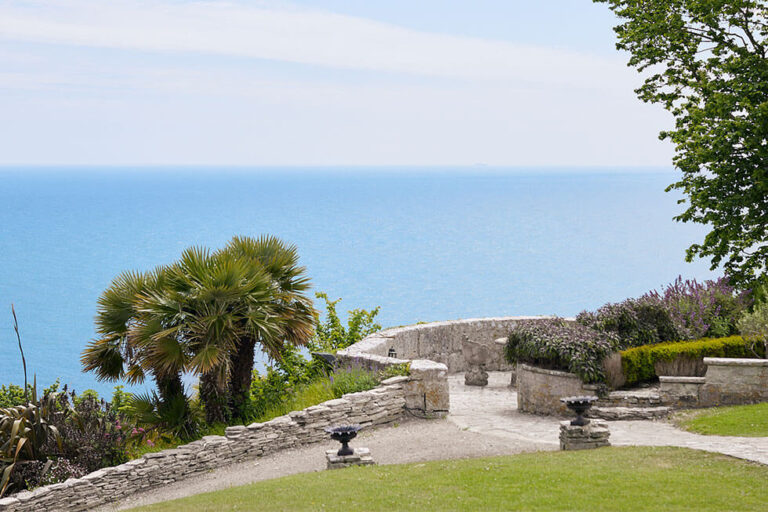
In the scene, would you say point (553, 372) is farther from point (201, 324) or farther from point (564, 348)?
point (201, 324)

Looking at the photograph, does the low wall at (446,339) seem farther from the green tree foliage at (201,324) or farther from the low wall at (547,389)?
the low wall at (547,389)

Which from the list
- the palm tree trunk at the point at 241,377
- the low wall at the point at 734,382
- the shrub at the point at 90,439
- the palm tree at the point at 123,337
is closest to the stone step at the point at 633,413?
the low wall at the point at 734,382

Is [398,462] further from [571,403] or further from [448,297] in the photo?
[448,297]

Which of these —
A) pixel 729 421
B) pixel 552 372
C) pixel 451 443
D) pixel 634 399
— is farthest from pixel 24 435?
pixel 729 421

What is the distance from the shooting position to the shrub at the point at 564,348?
15141 millimetres

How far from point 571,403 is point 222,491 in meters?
5.13

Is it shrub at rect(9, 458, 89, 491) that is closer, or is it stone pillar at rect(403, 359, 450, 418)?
shrub at rect(9, 458, 89, 491)

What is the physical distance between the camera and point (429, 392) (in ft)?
49.7

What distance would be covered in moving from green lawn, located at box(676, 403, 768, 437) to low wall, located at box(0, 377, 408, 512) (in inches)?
189

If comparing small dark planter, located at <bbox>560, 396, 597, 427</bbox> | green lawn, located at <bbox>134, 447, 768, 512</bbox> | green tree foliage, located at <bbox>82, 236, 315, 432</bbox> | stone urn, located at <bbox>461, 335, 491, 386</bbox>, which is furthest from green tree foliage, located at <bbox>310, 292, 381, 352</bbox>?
small dark planter, located at <bbox>560, 396, 597, 427</bbox>

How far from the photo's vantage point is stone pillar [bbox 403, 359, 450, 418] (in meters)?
15.1

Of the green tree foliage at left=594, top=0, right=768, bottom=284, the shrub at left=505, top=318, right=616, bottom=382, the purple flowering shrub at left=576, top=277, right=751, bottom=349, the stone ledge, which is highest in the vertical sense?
the green tree foliage at left=594, top=0, right=768, bottom=284

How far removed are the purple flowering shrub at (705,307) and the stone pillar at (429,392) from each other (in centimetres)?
528

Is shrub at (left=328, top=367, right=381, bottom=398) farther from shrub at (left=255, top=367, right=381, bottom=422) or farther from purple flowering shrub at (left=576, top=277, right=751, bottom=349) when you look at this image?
purple flowering shrub at (left=576, top=277, right=751, bottom=349)
